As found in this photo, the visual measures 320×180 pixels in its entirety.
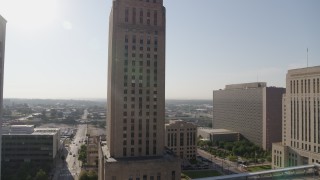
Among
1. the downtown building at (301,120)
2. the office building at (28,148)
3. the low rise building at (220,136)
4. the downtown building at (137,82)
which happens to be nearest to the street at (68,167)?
the office building at (28,148)

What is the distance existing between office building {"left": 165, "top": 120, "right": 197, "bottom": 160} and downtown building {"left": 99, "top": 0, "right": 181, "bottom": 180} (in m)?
61.0

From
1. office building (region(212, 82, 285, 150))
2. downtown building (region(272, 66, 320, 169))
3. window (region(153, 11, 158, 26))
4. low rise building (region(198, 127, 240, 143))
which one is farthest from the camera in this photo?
low rise building (region(198, 127, 240, 143))

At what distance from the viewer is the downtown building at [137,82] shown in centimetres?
7006

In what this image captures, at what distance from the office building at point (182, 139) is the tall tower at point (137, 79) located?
62048mm

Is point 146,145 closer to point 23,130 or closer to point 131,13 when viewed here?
point 131,13

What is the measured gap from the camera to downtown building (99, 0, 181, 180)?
7006cm

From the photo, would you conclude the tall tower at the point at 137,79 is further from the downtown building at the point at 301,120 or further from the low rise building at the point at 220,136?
the low rise building at the point at 220,136

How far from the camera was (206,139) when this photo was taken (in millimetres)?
192750

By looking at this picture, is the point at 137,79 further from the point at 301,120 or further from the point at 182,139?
the point at 182,139

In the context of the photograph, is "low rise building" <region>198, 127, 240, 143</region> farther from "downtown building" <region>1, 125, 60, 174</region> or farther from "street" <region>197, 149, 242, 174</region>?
"downtown building" <region>1, 125, 60, 174</region>

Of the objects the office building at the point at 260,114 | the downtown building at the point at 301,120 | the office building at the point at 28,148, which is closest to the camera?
the downtown building at the point at 301,120

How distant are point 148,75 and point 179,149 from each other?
71013 mm

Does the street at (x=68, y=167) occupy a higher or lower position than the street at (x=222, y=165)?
lower

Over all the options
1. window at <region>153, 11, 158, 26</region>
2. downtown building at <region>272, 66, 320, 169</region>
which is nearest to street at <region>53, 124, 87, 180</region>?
window at <region>153, 11, 158, 26</region>
